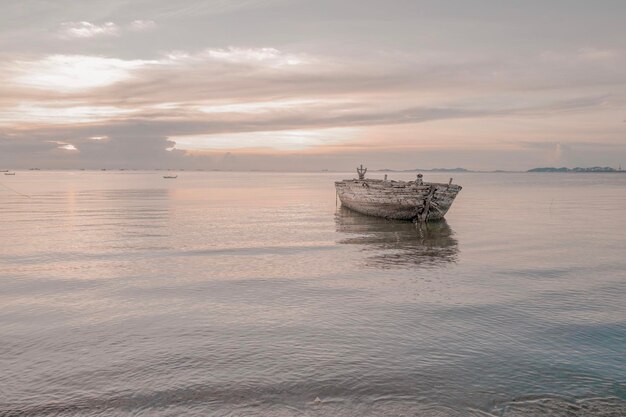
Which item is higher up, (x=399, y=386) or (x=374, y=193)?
(x=374, y=193)

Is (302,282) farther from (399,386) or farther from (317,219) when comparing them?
(317,219)

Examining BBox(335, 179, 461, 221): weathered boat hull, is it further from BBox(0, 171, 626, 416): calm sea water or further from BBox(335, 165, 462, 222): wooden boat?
BBox(0, 171, 626, 416): calm sea water

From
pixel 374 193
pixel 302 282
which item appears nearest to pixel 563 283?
pixel 302 282

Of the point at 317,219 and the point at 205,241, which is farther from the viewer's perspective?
the point at 317,219

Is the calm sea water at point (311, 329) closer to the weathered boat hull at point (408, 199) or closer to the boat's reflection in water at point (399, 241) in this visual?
the boat's reflection in water at point (399, 241)

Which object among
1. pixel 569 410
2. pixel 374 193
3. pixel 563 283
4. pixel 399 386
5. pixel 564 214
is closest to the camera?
pixel 569 410

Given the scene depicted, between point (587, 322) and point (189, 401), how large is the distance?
930 cm

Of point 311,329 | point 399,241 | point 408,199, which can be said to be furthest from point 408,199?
point 311,329

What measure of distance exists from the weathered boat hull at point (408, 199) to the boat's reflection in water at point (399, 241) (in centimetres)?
58

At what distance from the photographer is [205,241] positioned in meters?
26.6

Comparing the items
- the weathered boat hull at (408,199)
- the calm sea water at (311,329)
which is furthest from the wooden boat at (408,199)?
the calm sea water at (311,329)

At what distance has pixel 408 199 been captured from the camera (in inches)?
1352

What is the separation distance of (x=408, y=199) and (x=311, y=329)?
23640 millimetres

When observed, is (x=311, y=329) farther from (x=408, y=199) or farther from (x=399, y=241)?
(x=408, y=199)
